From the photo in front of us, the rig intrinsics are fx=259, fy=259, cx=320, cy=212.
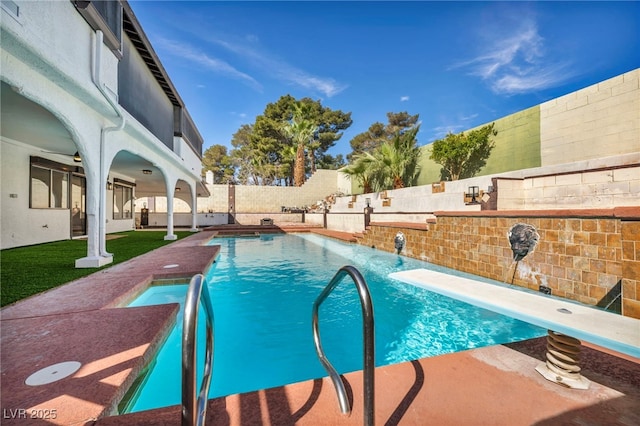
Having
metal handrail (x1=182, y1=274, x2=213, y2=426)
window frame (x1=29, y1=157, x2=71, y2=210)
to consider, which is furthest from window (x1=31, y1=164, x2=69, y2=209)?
metal handrail (x1=182, y1=274, x2=213, y2=426)

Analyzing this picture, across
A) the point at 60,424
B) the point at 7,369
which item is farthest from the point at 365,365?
the point at 7,369

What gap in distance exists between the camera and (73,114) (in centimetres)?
473

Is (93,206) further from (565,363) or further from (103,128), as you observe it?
(565,363)

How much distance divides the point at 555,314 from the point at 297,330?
308 cm

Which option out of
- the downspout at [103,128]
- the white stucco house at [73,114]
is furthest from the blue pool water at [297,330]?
the white stucco house at [73,114]

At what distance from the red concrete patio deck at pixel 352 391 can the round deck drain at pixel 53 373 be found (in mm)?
49

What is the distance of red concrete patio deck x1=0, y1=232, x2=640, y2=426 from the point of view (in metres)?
1.48

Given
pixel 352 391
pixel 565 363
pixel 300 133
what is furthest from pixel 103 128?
pixel 300 133

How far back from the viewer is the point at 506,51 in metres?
13.6

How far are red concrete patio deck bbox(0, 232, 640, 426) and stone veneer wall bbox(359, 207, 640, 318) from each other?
2250 mm

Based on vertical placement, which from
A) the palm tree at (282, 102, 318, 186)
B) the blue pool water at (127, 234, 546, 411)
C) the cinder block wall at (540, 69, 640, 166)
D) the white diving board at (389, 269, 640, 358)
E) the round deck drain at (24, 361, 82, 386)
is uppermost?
the palm tree at (282, 102, 318, 186)

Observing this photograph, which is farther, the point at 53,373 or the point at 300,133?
the point at 300,133

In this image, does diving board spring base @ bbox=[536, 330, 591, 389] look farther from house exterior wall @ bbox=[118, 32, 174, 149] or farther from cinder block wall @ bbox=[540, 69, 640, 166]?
house exterior wall @ bbox=[118, 32, 174, 149]

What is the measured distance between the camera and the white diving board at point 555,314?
56.4 inches
